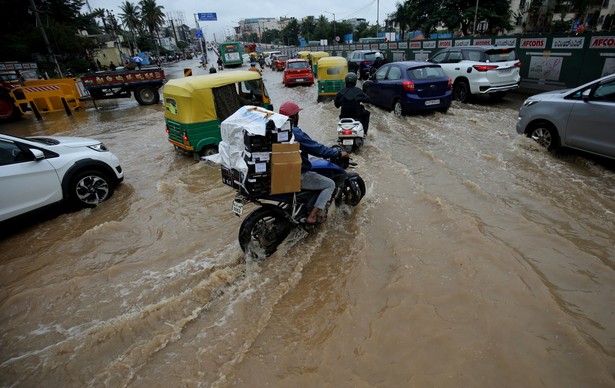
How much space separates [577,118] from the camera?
5.85 m

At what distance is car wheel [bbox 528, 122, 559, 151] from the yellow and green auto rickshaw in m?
6.30

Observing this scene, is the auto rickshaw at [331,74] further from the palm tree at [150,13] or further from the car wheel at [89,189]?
the palm tree at [150,13]

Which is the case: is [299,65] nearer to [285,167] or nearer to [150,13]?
[285,167]

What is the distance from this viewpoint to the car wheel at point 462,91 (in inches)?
458

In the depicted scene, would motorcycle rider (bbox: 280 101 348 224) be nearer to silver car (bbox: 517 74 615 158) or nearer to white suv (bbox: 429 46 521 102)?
silver car (bbox: 517 74 615 158)

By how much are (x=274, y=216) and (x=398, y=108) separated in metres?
7.86

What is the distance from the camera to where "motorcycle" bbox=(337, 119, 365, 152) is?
7.24 metres

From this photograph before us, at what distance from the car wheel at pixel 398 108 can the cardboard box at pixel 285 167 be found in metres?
7.75

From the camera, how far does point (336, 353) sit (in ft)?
8.91

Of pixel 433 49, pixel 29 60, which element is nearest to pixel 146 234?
pixel 433 49

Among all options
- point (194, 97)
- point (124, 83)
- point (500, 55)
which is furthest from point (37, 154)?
point (124, 83)

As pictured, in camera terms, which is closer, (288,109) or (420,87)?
(288,109)

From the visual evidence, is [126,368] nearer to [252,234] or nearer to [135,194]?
[252,234]

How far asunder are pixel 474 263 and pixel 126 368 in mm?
3564
